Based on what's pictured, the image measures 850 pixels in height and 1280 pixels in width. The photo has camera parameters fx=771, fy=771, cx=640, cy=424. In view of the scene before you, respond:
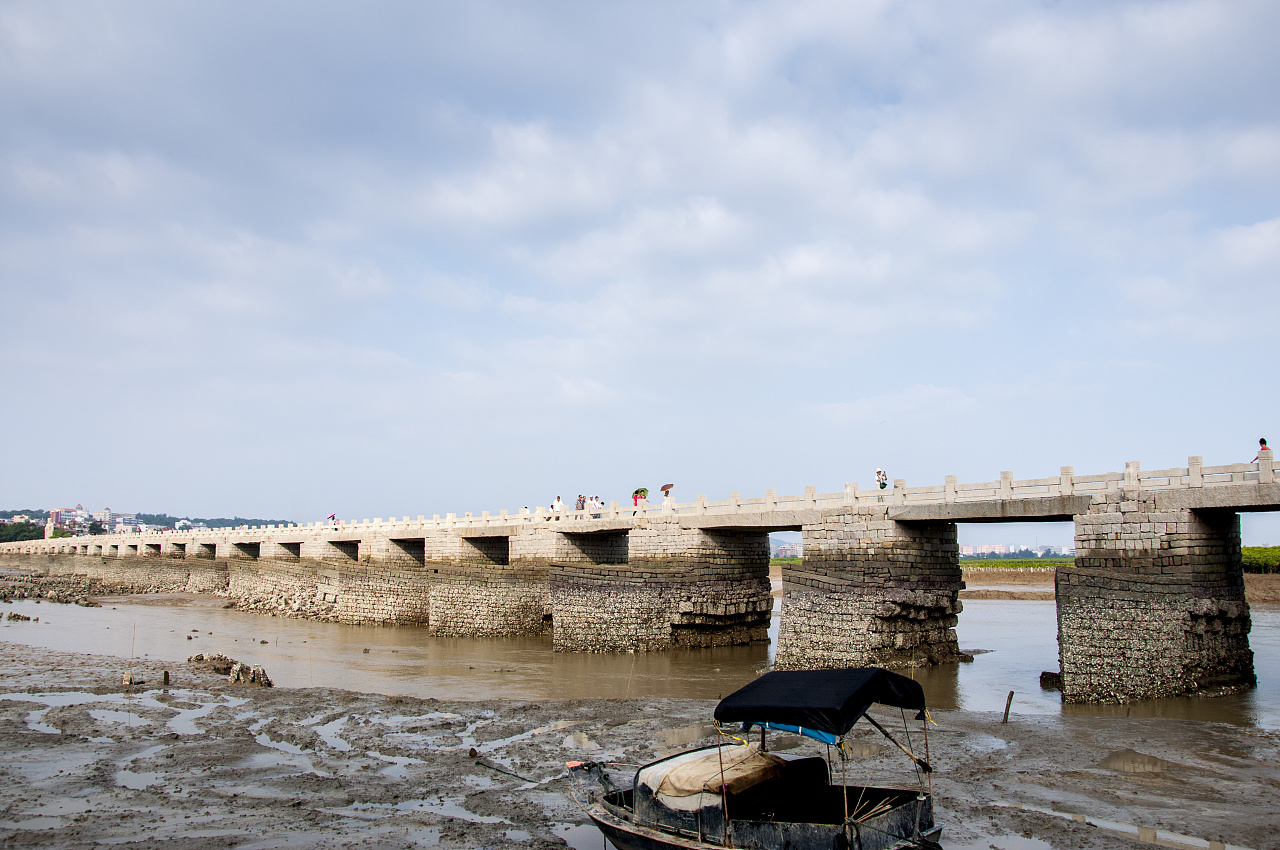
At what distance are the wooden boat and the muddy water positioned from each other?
10.3m

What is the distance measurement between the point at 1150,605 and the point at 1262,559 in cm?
4113

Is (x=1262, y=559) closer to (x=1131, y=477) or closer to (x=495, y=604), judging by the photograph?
(x=1131, y=477)

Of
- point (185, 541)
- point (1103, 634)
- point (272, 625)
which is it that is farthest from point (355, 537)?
A: point (1103, 634)

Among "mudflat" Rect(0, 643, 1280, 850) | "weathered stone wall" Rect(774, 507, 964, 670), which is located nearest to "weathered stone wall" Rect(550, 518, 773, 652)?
"weathered stone wall" Rect(774, 507, 964, 670)

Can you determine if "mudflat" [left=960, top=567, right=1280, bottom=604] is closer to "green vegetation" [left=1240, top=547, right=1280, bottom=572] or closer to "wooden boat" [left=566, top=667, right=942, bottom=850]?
"green vegetation" [left=1240, top=547, right=1280, bottom=572]

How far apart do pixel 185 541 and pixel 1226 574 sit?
76.4 metres

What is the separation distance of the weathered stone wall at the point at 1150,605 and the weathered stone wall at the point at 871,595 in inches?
163

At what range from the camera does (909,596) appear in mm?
20969

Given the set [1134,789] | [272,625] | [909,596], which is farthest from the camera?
[272,625]

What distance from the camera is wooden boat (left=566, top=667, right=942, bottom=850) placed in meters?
7.98

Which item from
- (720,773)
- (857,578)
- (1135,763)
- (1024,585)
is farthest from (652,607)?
(1024,585)

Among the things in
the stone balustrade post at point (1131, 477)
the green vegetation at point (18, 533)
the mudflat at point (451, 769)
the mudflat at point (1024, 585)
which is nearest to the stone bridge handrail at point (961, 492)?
the stone balustrade post at point (1131, 477)

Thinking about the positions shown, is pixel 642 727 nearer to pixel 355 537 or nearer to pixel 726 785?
pixel 726 785

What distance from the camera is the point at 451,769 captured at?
40.7 ft
